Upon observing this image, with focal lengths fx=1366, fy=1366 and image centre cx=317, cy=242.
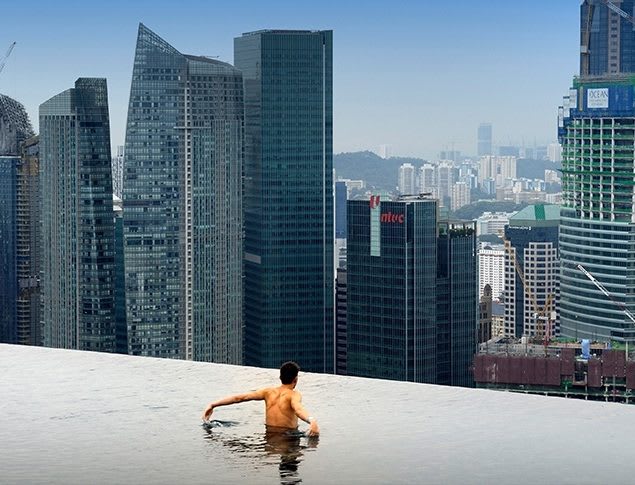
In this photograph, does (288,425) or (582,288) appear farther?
(582,288)

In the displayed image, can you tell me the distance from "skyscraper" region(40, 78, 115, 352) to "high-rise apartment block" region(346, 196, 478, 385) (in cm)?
886

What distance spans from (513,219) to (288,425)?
51087 millimetres

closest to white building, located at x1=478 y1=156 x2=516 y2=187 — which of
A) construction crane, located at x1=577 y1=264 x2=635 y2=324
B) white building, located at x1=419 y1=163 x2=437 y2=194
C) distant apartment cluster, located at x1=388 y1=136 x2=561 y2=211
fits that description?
distant apartment cluster, located at x1=388 y1=136 x2=561 y2=211

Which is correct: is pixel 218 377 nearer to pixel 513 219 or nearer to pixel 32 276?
pixel 32 276

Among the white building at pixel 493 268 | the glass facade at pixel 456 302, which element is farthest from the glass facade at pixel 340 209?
the white building at pixel 493 268

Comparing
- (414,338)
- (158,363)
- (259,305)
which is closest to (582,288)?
(414,338)

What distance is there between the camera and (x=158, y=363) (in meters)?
7.84

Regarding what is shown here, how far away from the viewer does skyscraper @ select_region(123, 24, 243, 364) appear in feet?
157

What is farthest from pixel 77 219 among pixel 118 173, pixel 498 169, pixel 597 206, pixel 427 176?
pixel 597 206

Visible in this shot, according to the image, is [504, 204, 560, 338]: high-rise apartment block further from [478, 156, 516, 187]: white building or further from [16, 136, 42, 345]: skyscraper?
[16, 136, 42, 345]: skyscraper

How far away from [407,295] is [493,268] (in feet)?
23.6

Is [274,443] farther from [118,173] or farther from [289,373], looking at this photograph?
[118,173]

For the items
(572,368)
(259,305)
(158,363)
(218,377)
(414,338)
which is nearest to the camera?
(218,377)

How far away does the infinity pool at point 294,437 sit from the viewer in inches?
202
